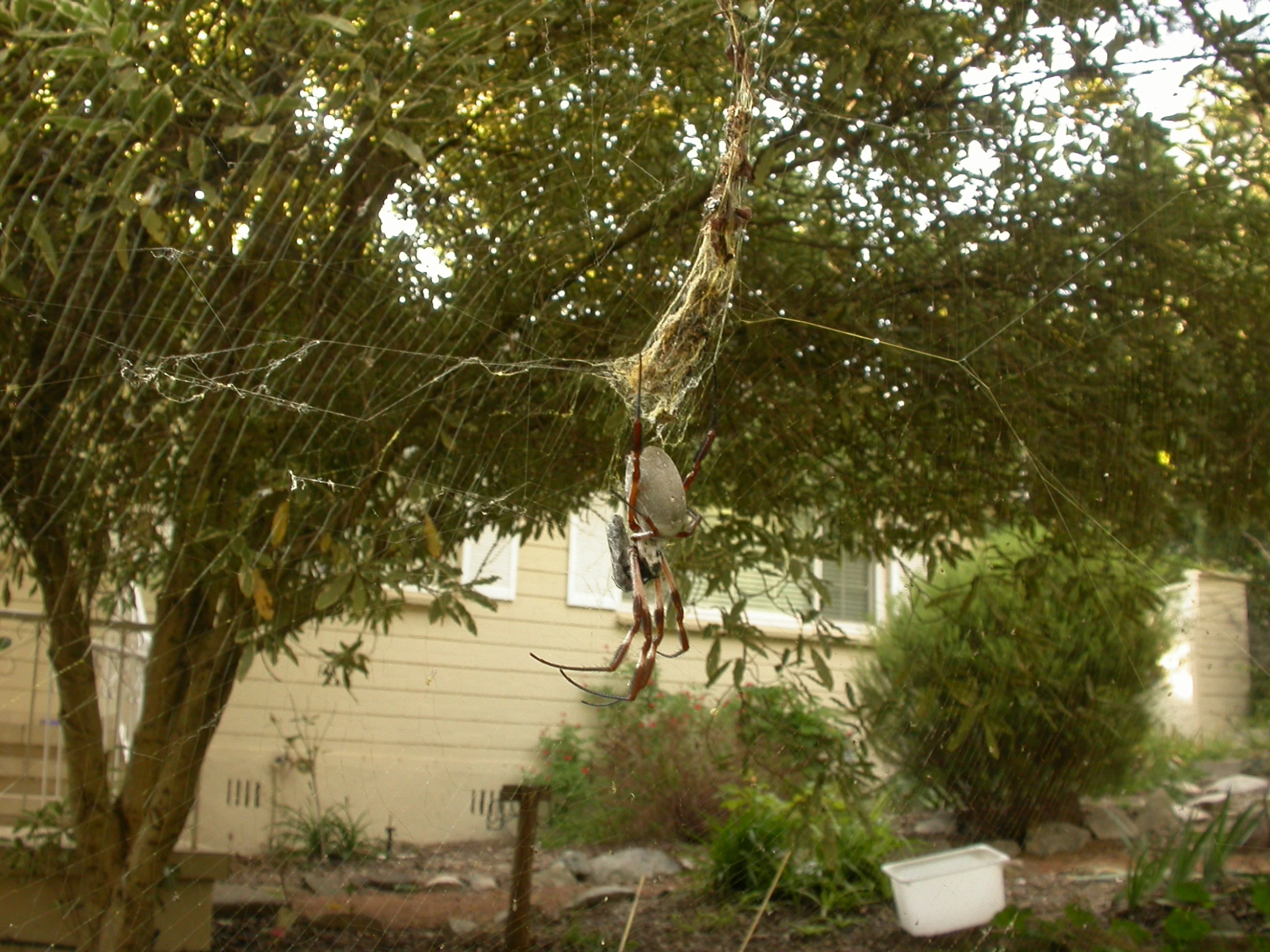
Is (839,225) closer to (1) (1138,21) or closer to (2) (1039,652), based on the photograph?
(1) (1138,21)

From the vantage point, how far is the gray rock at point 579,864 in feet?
13.1

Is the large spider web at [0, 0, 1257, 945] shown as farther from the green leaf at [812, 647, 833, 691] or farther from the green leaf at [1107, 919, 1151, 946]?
the green leaf at [1107, 919, 1151, 946]

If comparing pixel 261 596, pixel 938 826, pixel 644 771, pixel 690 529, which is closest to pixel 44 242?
pixel 261 596

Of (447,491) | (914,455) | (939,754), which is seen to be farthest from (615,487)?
(939,754)

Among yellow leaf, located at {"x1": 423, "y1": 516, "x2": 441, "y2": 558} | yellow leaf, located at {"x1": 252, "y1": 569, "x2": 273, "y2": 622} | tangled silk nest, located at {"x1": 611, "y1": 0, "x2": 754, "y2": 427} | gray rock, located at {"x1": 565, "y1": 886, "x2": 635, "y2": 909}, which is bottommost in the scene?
gray rock, located at {"x1": 565, "y1": 886, "x2": 635, "y2": 909}

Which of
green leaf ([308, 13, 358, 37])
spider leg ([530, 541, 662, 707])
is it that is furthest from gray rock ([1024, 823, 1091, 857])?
green leaf ([308, 13, 358, 37])

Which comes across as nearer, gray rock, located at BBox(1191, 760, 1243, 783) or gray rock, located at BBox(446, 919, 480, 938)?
gray rock, located at BBox(446, 919, 480, 938)

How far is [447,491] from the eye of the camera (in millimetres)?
2516

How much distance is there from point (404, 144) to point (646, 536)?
3.70 feet

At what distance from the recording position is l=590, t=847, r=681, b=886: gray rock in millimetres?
4035

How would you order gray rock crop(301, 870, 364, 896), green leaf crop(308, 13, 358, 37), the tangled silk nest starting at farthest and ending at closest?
gray rock crop(301, 870, 364, 896), green leaf crop(308, 13, 358, 37), the tangled silk nest

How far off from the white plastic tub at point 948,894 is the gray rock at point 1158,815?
200cm

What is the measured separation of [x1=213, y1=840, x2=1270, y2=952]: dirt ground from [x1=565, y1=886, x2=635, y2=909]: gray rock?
30 mm

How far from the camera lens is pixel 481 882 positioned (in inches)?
140
